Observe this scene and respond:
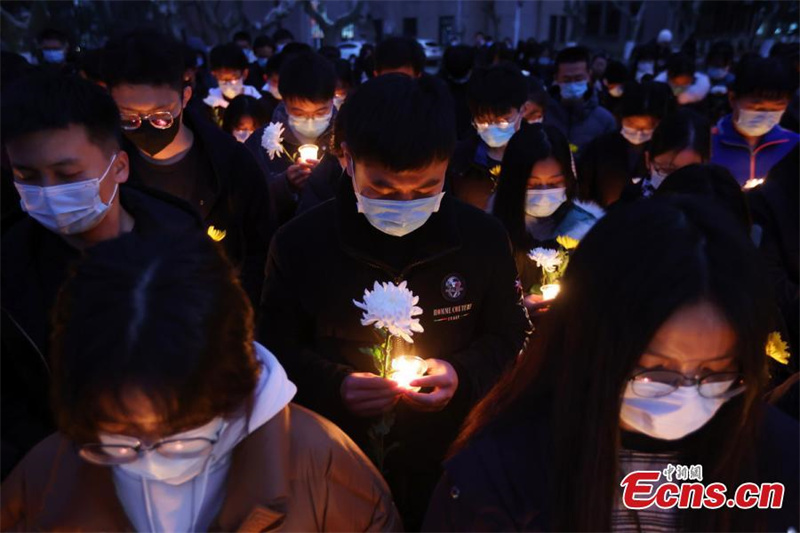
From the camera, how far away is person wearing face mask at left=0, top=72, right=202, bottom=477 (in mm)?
2316

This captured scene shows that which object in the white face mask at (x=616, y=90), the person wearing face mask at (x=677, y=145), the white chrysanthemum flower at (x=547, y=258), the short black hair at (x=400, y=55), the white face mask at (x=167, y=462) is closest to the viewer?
the white face mask at (x=167, y=462)

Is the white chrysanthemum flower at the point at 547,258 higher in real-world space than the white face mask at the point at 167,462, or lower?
lower

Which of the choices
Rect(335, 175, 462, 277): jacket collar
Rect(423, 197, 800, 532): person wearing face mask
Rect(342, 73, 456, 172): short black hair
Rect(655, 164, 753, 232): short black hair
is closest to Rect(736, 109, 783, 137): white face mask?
Rect(655, 164, 753, 232): short black hair

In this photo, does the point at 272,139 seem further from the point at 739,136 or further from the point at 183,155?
the point at 739,136

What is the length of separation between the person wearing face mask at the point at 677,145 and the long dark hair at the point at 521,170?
66 cm

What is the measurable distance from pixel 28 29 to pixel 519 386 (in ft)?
97.1

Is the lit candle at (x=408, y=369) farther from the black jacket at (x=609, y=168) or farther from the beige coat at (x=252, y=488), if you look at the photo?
the black jacket at (x=609, y=168)

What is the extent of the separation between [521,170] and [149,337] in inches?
109

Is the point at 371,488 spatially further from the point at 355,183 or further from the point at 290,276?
the point at 355,183

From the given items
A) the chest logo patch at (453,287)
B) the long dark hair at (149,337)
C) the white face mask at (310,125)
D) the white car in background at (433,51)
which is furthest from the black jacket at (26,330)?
the white car in background at (433,51)

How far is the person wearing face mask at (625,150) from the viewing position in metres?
5.46

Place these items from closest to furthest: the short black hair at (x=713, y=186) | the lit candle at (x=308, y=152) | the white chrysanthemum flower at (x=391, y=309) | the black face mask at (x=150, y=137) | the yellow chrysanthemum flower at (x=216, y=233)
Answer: the white chrysanthemum flower at (x=391, y=309) < the short black hair at (x=713, y=186) < the yellow chrysanthemum flower at (x=216, y=233) < the black face mask at (x=150, y=137) < the lit candle at (x=308, y=152)

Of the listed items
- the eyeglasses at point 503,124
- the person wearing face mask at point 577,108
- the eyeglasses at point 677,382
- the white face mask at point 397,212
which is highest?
the white face mask at point 397,212

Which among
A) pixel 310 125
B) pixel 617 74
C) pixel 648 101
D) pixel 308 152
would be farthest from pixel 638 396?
pixel 617 74
